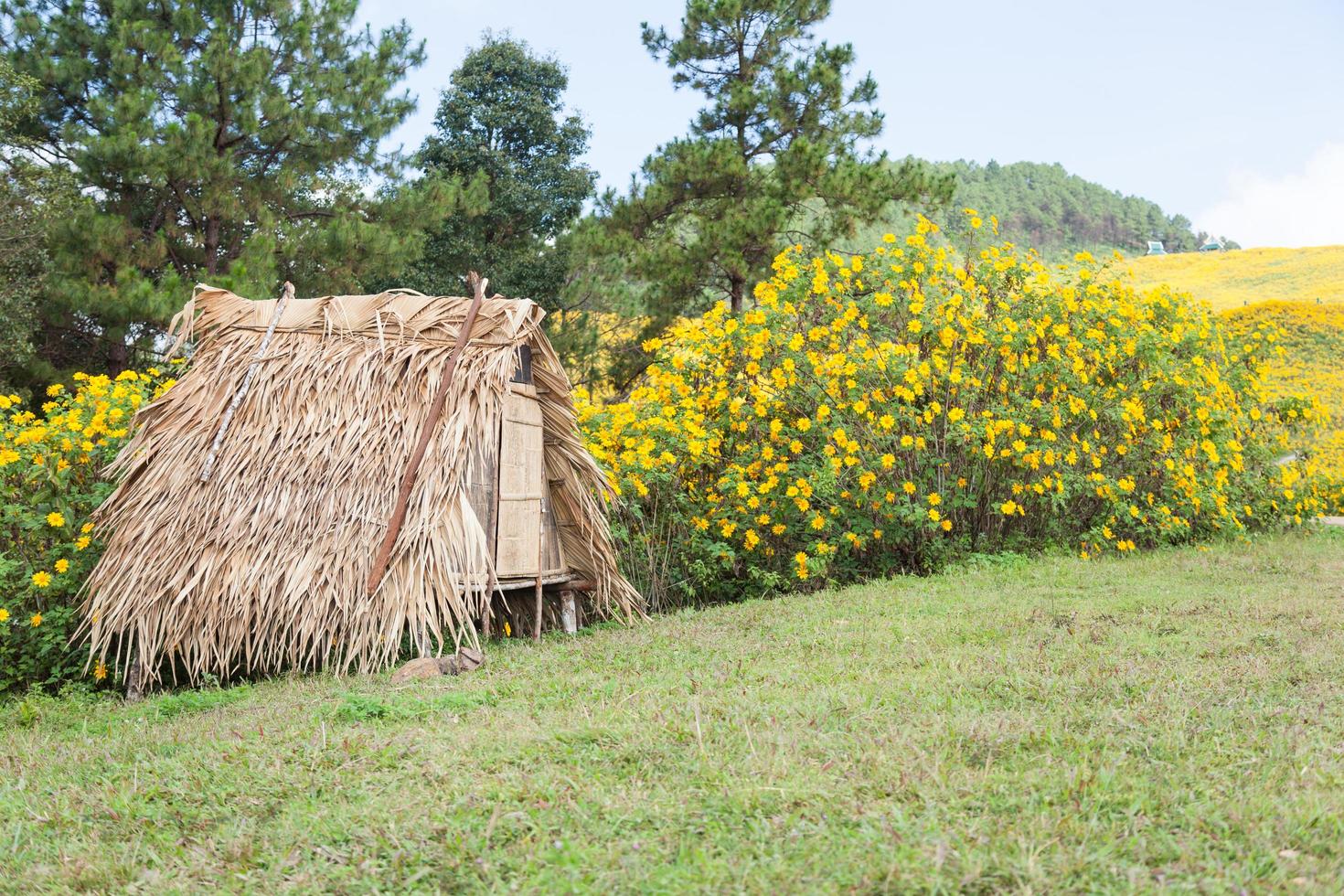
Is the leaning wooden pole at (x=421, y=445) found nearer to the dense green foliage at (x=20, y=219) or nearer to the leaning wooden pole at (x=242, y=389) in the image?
the leaning wooden pole at (x=242, y=389)

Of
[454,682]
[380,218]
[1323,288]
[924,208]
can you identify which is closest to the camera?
[454,682]

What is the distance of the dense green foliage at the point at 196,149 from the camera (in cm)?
1391

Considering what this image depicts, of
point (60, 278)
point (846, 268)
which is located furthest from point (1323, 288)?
point (60, 278)

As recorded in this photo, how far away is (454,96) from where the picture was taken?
68.4ft

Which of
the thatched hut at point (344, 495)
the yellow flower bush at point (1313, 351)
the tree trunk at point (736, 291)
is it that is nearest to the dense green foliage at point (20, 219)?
the thatched hut at point (344, 495)

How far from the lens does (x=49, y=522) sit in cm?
556

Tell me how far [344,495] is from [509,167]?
16.5 metres

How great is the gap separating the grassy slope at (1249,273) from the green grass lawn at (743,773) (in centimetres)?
3306

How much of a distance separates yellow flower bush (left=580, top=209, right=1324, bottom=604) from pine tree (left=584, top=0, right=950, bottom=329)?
26.2ft

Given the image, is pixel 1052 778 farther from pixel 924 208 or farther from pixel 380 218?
pixel 380 218

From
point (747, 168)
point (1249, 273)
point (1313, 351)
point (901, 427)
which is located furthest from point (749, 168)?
point (1249, 273)

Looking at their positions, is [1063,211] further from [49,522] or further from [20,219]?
[49,522]

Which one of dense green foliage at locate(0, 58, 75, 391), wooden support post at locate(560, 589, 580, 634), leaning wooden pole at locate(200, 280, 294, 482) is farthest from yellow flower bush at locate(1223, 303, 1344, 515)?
dense green foliage at locate(0, 58, 75, 391)

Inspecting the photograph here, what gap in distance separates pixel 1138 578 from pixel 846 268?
114 inches
